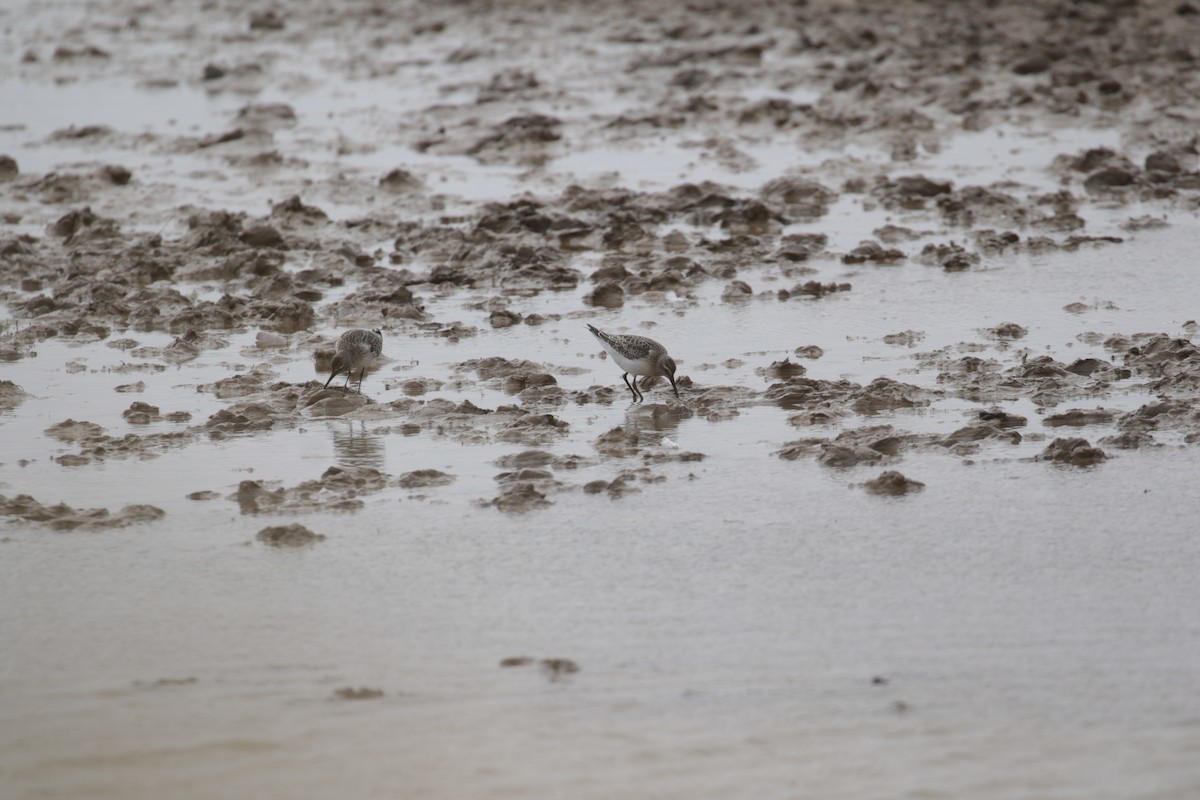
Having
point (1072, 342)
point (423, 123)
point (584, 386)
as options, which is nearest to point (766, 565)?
point (584, 386)

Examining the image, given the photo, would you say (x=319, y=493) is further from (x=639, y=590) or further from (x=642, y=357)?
(x=642, y=357)

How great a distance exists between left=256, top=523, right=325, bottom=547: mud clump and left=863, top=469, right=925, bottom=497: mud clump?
257 cm

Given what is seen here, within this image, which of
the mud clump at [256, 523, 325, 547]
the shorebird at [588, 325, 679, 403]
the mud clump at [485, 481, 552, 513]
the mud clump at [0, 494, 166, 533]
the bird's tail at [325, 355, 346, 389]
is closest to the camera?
the mud clump at [256, 523, 325, 547]

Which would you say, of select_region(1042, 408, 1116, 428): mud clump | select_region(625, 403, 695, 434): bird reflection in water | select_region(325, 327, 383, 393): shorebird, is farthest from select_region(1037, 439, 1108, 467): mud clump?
select_region(325, 327, 383, 393): shorebird

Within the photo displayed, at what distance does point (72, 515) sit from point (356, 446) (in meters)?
1.59

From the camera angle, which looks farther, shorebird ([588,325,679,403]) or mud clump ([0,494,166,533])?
shorebird ([588,325,679,403])

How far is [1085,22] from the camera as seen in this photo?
21.7 meters

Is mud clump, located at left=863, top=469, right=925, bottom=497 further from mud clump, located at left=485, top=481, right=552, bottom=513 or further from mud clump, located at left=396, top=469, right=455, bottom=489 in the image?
mud clump, located at left=396, top=469, right=455, bottom=489

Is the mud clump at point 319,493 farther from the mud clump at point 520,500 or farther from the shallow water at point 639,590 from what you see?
the mud clump at point 520,500

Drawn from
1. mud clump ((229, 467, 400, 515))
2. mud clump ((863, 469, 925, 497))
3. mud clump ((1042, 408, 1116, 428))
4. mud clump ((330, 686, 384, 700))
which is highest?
mud clump ((1042, 408, 1116, 428))

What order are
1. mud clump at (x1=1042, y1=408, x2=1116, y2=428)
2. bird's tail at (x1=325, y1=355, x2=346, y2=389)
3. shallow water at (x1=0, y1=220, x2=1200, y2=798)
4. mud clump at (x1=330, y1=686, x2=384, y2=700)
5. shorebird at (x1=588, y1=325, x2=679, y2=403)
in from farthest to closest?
bird's tail at (x1=325, y1=355, x2=346, y2=389), shorebird at (x1=588, y1=325, x2=679, y2=403), mud clump at (x1=1042, y1=408, x2=1116, y2=428), mud clump at (x1=330, y1=686, x2=384, y2=700), shallow water at (x1=0, y1=220, x2=1200, y2=798)

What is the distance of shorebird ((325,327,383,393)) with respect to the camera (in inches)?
354

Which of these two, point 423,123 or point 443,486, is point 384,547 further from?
point 423,123

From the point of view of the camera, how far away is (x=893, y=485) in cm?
725
